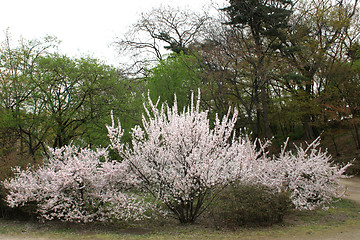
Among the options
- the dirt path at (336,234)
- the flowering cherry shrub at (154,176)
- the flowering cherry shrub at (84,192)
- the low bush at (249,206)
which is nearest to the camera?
the dirt path at (336,234)

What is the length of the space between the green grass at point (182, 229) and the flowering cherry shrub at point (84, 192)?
12.0 inches

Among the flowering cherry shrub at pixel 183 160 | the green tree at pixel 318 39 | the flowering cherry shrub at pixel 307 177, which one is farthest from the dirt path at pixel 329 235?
the green tree at pixel 318 39

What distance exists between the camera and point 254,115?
28516mm

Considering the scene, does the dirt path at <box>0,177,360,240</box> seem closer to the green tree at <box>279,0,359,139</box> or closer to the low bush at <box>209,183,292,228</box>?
the low bush at <box>209,183,292,228</box>

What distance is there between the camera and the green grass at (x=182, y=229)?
6.31 meters

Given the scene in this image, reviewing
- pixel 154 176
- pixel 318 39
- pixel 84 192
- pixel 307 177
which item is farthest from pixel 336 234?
pixel 318 39

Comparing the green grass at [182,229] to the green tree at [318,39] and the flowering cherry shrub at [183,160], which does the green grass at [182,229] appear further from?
the green tree at [318,39]

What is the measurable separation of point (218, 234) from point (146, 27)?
915 inches

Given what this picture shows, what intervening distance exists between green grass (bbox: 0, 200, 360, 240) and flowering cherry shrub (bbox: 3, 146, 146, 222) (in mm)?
304

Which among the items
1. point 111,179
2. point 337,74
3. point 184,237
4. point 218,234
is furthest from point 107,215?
point 337,74

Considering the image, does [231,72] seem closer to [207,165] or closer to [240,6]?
[240,6]

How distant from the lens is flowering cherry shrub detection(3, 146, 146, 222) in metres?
7.32

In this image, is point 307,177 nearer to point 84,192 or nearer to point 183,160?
point 183,160

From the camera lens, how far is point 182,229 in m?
6.86
